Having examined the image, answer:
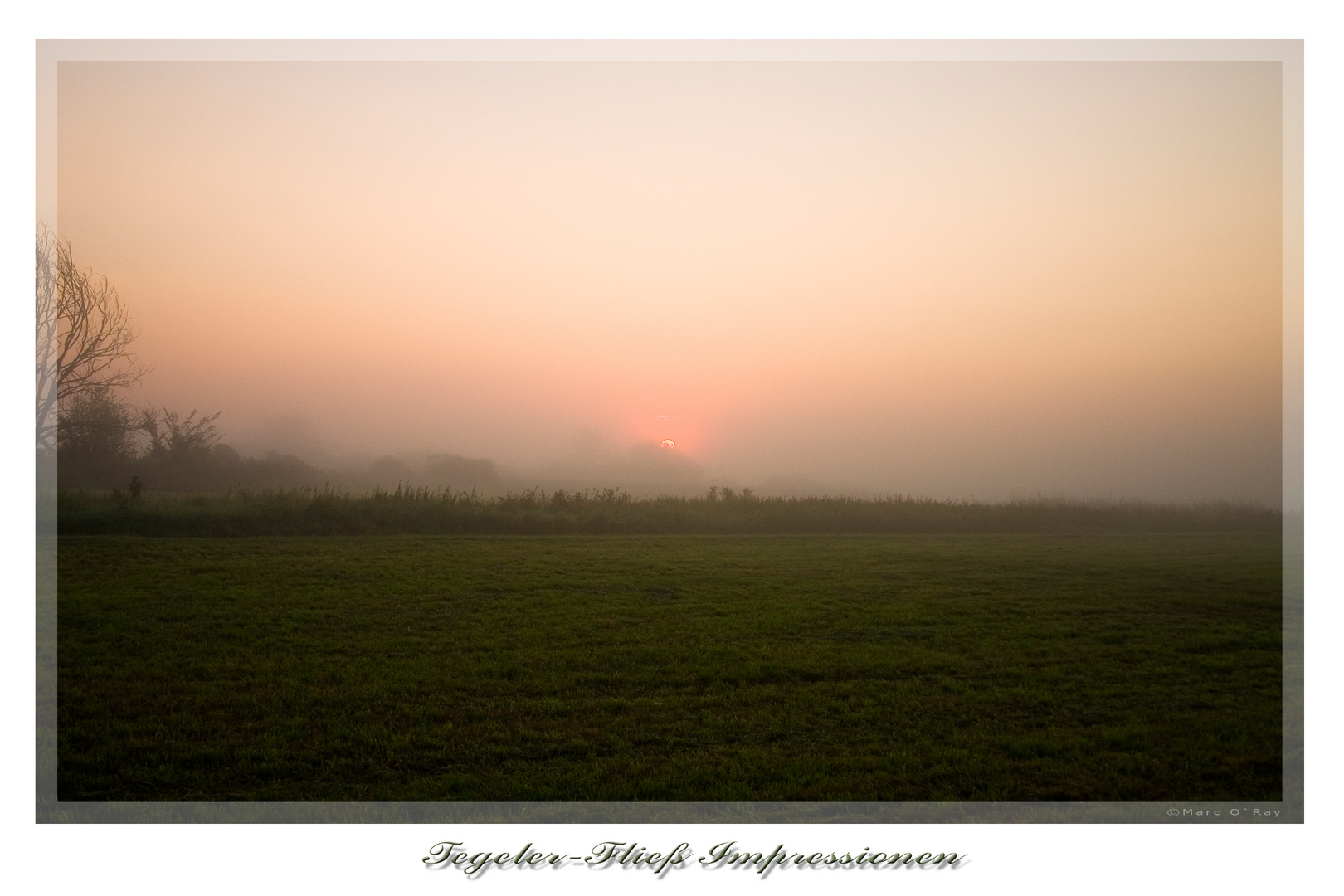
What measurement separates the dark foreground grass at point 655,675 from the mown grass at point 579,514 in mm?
330

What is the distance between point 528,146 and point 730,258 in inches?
111

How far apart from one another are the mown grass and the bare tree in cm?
217

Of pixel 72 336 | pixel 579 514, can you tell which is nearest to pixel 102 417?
pixel 72 336

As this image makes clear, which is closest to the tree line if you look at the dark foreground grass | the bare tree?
the bare tree

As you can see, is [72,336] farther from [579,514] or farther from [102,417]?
[579,514]

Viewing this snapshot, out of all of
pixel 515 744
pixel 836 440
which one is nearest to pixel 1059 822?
pixel 515 744

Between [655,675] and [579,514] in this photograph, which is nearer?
[655,675]

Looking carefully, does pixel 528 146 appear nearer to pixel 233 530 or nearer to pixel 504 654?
pixel 504 654

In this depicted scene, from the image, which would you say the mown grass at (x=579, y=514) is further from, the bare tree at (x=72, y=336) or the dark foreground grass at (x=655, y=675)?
the bare tree at (x=72, y=336)

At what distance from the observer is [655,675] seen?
278 inches

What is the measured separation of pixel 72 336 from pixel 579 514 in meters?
6.95

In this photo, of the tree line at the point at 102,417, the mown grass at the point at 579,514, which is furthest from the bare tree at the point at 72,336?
the mown grass at the point at 579,514

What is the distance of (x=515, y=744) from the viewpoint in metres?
5.95
